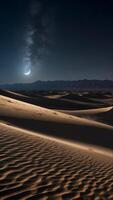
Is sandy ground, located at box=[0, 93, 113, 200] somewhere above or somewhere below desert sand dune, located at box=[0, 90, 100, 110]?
below

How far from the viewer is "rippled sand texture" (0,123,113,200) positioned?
18.7 ft

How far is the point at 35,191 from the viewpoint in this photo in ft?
18.6

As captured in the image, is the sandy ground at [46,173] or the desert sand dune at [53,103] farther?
the desert sand dune at [53,103]

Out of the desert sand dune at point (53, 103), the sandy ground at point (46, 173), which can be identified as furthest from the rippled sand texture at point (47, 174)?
the desert sand dune at point (53, 103)

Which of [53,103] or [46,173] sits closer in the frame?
[46,173]

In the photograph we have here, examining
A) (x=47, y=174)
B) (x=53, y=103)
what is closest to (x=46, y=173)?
(x=47, y=174)

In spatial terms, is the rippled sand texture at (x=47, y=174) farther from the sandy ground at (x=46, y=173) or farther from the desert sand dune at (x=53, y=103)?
the desert sand dune at (x=53, y=103)

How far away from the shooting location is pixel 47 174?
6.89 metres

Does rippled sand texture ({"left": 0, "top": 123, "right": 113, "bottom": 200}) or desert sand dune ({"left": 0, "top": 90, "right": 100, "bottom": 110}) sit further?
desert sand dune ({"left": 0, "top": 90, "right": 100, "bottom": 110})

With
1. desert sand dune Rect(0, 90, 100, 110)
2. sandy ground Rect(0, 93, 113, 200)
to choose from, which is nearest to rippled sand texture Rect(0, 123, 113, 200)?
sandy ground Rect(0, 93, 113, 200)

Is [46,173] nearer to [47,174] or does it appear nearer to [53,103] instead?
[47,174]

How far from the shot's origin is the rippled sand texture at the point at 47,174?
571cm

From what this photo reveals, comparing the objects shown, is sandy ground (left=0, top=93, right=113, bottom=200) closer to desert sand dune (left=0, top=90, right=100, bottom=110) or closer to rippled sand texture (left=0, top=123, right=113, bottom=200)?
rippled sand texture (left=0, top=123, right=113, bottom=200)

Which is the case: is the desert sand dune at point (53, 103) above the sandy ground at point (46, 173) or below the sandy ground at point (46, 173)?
above
